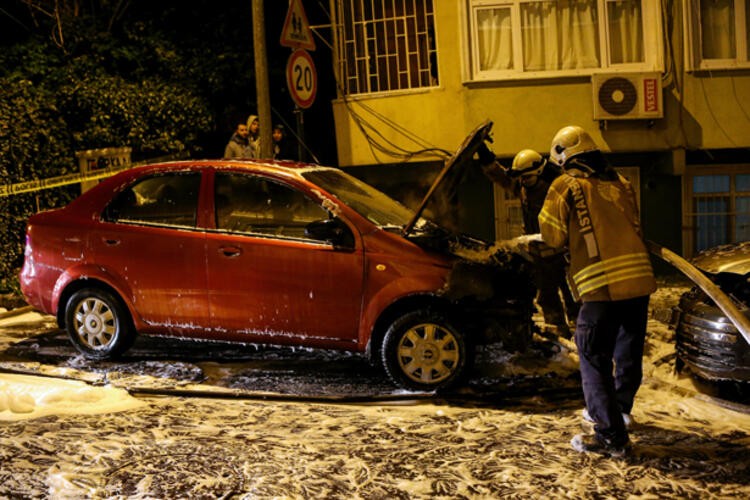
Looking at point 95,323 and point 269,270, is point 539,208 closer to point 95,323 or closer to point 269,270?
point 269,270

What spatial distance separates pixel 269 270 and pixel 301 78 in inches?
143

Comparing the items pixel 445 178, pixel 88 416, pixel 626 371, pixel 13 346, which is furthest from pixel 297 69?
pixel 626 371

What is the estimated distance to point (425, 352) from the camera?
651 centimetres

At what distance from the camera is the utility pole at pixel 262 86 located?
9898 mm

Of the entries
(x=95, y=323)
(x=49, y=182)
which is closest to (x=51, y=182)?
(x=49, y=182)

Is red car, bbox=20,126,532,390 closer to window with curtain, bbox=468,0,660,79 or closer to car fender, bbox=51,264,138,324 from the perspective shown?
car fender, bbox=51,264,138,324

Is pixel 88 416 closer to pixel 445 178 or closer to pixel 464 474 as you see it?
pixel 464 474

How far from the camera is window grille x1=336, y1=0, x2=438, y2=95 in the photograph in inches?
514

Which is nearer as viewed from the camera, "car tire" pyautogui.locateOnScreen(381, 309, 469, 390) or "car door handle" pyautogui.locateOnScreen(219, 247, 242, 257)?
"car tire" pyautogui.locateOnScreen(381, 309, 469, 390)

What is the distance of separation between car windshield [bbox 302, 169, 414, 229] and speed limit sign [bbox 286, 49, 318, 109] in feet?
7.21

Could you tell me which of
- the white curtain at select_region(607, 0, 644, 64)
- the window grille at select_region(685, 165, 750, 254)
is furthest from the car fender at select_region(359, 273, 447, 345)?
the window grille at select_region(685, 165, 750, 254)

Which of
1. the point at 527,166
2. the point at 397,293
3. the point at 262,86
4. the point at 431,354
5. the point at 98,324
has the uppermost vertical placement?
the point at 262,86

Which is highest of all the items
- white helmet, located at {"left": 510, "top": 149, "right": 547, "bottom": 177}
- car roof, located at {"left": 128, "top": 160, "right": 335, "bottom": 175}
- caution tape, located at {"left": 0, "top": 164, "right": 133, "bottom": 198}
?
caution tape, located at {"left": 0, "top": 164, "right": 133, "bottom": 198}

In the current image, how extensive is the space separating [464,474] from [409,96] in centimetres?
883
